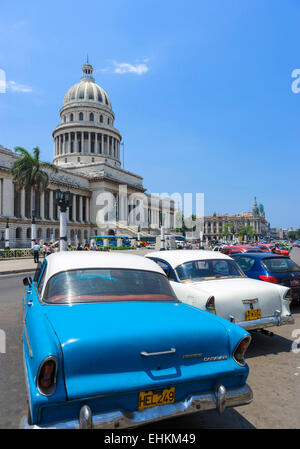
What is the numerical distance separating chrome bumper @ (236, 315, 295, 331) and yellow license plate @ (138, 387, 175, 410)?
2726mm

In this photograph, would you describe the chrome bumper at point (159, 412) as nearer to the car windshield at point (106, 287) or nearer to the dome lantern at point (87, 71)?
the car windshield at point (106, 287)

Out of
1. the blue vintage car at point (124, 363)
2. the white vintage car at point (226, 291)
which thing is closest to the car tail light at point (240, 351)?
the blue vintage car at point (124, 363)

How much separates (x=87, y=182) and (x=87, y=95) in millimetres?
24359

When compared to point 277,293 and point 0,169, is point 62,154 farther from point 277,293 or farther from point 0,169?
point 277,293

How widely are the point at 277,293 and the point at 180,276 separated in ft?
5.77

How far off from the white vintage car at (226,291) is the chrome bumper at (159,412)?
75.7 inches

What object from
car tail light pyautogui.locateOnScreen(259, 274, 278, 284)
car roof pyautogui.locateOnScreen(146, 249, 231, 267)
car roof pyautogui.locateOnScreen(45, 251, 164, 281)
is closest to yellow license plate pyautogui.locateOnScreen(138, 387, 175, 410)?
car roof pyautogui.locateOnScreen(45, 251, 164, 281)

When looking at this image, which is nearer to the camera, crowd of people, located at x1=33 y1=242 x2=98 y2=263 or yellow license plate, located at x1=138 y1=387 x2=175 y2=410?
yellow license plate, located at x1=138 y1=387 x2=175 y2=410

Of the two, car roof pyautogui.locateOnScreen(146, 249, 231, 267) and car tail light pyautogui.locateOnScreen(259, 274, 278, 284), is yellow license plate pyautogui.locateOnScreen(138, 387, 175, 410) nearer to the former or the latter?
car roof pyautogui.locateOnScreen(146, 249, 231, 267)

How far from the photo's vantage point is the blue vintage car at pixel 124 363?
241cm

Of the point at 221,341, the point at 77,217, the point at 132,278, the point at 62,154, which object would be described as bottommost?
the point at 221,341

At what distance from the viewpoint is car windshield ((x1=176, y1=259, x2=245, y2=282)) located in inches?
242

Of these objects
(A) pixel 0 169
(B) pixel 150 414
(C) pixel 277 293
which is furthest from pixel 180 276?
(A) pixel 0 169
